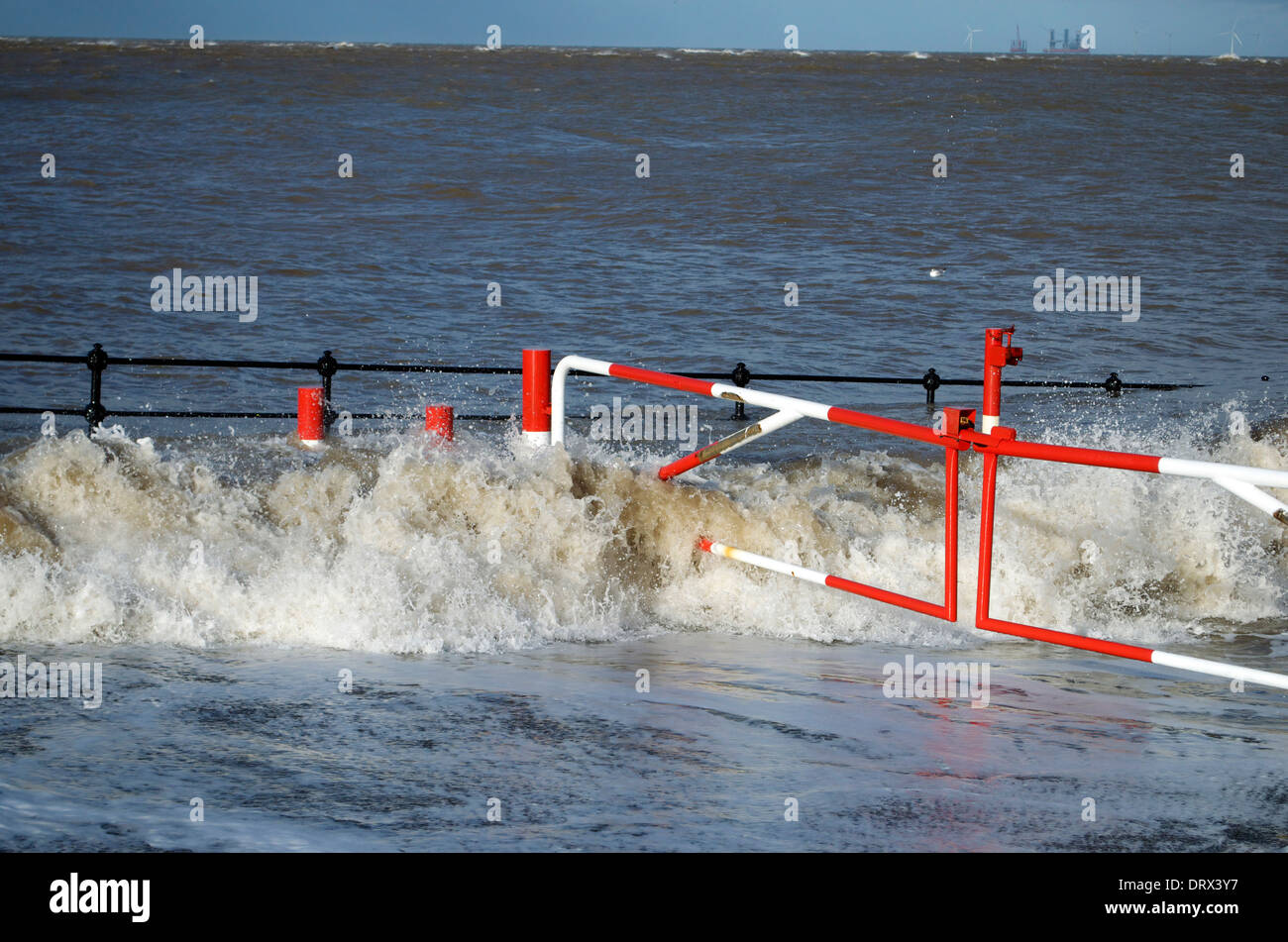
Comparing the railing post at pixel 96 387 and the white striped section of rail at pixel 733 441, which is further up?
the railing post at pixel 96 387

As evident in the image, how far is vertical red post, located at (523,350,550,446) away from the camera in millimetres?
6984

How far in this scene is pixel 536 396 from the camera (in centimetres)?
712

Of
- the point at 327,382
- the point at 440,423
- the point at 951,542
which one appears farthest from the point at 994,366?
the point at 327,382

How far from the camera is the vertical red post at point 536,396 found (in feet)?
22.9

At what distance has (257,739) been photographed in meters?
4.56

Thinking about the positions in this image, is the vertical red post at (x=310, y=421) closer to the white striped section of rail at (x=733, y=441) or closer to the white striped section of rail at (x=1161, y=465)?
the white striped section of rail at (x=733, y=441)

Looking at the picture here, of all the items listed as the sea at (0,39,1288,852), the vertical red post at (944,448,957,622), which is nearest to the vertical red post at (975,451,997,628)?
the vertical red post at (944,448,957,622)

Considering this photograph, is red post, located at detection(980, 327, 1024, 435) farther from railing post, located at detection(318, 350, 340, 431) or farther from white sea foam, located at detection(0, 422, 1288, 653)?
railing post, located at detection(318, 350, 340, 431)

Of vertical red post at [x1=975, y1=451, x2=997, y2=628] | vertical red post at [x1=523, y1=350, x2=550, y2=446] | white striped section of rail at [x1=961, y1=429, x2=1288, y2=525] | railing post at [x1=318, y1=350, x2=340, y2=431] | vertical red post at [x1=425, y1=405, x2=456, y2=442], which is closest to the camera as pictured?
white striped section of rail at [x1=961, y1=429, x2=1288, y2=525]

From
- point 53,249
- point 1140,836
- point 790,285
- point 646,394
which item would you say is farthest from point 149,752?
point 53,249

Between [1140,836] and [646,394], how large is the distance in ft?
32.8

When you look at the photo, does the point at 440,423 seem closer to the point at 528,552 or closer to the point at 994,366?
the point at 528,552

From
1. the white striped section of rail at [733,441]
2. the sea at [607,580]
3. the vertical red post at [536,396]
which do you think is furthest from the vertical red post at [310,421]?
the white striped section of rail at [733,441]

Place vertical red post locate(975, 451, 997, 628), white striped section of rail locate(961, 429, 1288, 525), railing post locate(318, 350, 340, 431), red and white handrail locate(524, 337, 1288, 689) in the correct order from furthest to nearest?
railing post locate(318, 350, 340, 431) < vertical red post locate(975, 451, 997, 628) < red and white handrail locate(524, 337, 1288, 689) < white striped section of rail locate(961, 429, 1288, 525)
